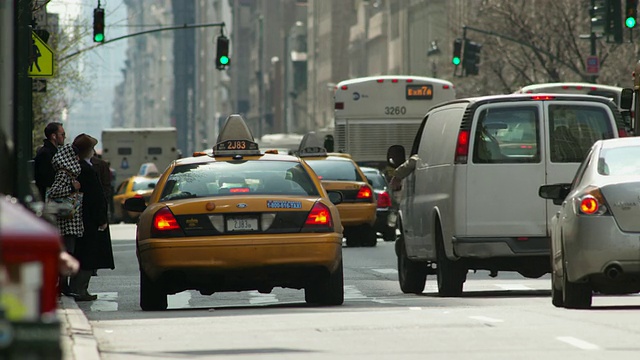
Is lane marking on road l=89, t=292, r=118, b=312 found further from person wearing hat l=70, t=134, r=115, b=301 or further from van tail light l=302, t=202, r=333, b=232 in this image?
van tail light l=302, t=202, r=333, b=232

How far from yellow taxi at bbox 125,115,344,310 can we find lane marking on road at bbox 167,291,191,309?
1191 mm

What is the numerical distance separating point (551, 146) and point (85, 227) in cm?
452

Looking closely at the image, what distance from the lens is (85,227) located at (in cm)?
1692

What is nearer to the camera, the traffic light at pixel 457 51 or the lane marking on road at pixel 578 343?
the lane marking on road at pixel 578 343

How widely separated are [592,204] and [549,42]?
46292 mm

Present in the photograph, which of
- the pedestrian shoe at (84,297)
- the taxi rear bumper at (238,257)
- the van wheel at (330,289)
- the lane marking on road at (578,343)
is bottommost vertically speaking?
the pedestrian shoe at (84,297)

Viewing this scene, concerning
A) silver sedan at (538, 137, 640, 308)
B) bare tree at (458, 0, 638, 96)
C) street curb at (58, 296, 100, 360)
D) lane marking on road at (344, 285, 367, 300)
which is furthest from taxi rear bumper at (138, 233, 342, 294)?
bare tree at (458, 0, 638, 96)

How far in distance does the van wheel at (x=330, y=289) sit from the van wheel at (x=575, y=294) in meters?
2.09

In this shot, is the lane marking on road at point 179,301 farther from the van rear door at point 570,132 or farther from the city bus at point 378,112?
the city bus at point 378,112

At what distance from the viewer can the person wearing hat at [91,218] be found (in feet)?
55.1

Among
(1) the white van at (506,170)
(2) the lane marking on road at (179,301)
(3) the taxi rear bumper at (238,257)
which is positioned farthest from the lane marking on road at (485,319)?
(2) the lane marking on road at (179,301)

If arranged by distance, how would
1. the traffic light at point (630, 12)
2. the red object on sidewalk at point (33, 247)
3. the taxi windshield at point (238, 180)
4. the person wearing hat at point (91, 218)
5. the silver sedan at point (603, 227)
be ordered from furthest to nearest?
1. the traffic light at point (630, 12)
2. the person wearing hat at point (91, 218)
3. the taxi windshield at point (238, 180)
4. the silver sedan at point (603, 227)
5. the red object on sidewalk at point (33, 247)

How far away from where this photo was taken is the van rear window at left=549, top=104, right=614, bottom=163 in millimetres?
16359

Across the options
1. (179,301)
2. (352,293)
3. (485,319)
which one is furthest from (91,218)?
(485,319)
